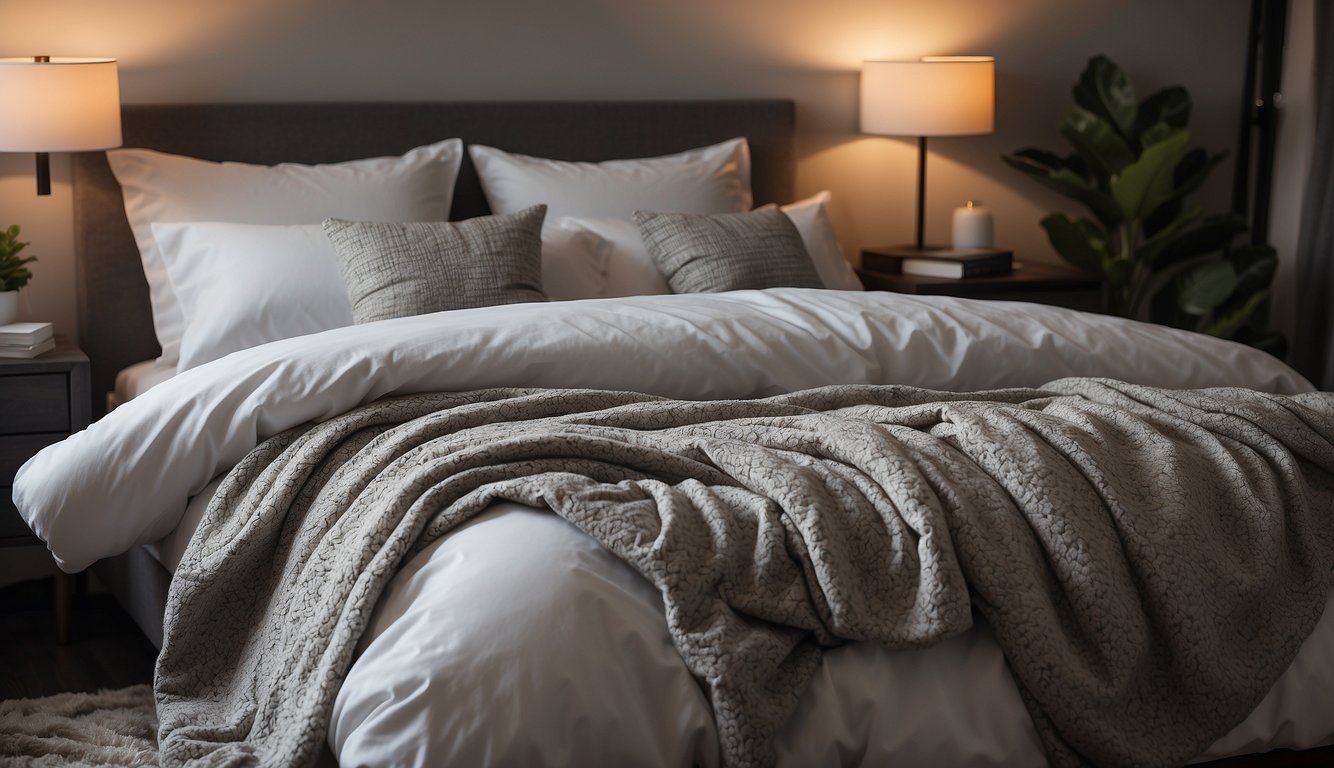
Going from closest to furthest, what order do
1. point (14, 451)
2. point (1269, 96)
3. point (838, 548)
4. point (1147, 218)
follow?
point (838, 548)
point (14, 451)
point (1147, 218)
point (1269, 96)

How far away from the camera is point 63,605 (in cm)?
316

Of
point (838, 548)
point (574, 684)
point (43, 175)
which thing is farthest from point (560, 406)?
point (43, 175)

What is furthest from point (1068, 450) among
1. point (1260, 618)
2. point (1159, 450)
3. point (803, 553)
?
point (803, 553)

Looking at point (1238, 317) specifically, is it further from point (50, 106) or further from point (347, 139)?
point (50, 106)

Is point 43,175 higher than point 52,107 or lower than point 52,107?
lower

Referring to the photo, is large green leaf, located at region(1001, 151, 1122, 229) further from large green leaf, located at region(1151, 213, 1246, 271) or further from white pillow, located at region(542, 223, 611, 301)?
white pillow, located at region(542, 223, 611, 301)

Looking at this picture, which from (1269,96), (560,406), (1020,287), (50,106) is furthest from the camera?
(1269,96)

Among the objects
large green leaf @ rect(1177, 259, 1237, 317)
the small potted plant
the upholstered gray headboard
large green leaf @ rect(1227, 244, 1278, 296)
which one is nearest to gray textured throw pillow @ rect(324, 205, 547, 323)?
the upholstered gray headboard

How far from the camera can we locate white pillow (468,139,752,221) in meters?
3.76

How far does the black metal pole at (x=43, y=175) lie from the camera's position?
3.46m

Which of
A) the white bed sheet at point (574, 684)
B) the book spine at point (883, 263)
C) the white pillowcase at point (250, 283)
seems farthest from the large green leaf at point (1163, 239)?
the white bed sheet at point (574, 684)

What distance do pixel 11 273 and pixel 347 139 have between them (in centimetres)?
91

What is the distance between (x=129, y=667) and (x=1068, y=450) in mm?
2020

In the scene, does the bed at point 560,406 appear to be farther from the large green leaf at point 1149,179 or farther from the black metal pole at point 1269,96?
the black metal pole at point 1269,96
